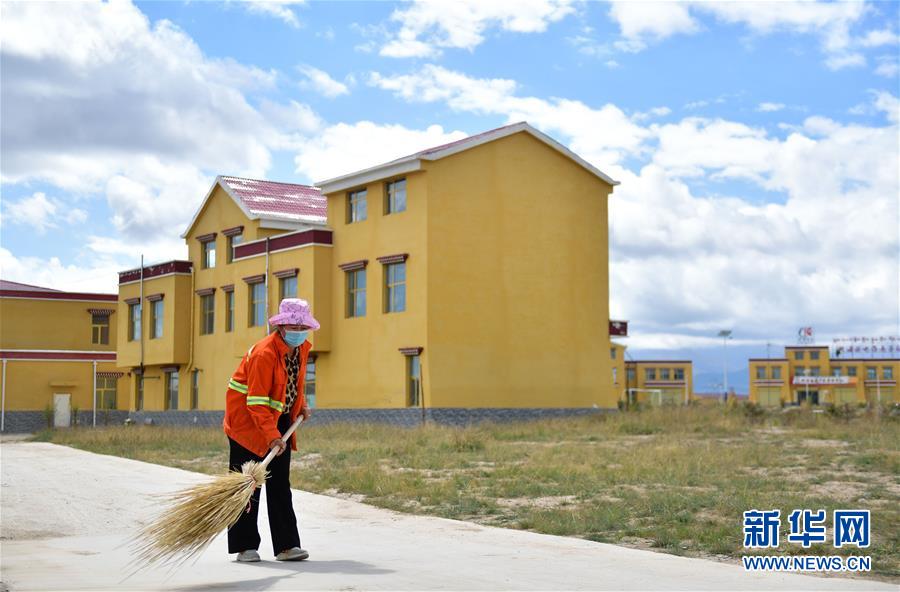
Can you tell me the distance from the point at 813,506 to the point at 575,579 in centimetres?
460

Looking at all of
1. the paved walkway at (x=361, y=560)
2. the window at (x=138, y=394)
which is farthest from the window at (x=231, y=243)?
the paved walkway at (x=361, y=560)

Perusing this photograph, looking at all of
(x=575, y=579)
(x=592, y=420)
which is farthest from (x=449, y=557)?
(x=592, y=420)

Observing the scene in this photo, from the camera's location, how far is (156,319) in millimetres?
44250

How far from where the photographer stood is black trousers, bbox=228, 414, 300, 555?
820 cm

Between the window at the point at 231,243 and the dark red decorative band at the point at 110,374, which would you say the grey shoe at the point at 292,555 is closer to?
the window at the point at 231,243

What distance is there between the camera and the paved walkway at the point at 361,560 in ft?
23.9

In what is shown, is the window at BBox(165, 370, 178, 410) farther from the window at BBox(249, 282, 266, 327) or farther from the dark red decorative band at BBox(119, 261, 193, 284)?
the window at BBox(249, 282, 266, 327)

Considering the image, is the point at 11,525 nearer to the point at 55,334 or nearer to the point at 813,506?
the point at 813,506

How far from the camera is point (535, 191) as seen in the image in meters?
34.5

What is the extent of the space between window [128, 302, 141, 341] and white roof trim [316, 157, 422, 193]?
1387cm

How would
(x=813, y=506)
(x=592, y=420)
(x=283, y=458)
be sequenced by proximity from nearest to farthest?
(x=283, y=458), (x=813, y=506), (x=592, y=420)

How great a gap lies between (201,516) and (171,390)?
37.6 meters

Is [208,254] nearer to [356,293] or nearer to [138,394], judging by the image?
[138,394]

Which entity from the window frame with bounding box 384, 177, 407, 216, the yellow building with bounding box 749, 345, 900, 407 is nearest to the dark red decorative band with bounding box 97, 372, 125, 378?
the window frame with bounding box 384, 177, 407, 216
